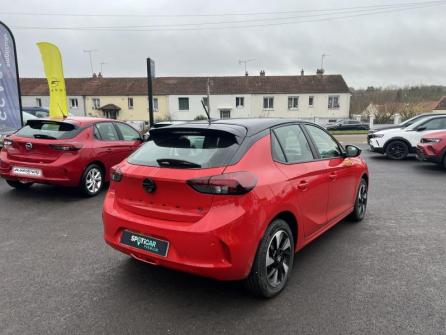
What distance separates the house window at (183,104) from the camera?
42281 millimetres

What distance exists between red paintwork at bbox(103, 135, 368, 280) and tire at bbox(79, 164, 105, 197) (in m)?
3.28

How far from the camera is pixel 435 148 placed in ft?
29.9

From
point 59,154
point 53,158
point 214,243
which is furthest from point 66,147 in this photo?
point 214,243

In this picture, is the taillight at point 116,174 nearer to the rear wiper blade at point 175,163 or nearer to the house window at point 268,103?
the rear wiper blade at point 175,163

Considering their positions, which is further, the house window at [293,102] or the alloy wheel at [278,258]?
the house window at [293,102]

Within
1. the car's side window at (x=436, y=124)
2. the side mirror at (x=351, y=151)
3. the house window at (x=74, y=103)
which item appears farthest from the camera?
the house window at (x=74, y=103)

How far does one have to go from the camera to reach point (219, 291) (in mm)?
3111

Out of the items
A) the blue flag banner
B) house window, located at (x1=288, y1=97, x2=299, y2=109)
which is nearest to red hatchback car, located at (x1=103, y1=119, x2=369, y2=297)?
the blue flag banner

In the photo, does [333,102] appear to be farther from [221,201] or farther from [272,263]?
[221,201]

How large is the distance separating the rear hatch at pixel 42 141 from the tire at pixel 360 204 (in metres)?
4.69

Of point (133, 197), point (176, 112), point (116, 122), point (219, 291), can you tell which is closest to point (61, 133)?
point (116, 122)

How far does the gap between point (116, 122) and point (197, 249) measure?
5.44m

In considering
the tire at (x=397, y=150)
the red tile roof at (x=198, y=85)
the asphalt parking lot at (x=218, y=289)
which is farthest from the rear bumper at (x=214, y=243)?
the red tile roof at (x=198, y=85)


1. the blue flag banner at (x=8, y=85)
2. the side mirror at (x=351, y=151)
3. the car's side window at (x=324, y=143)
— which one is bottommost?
the side mirror at (x=351, y=151)
